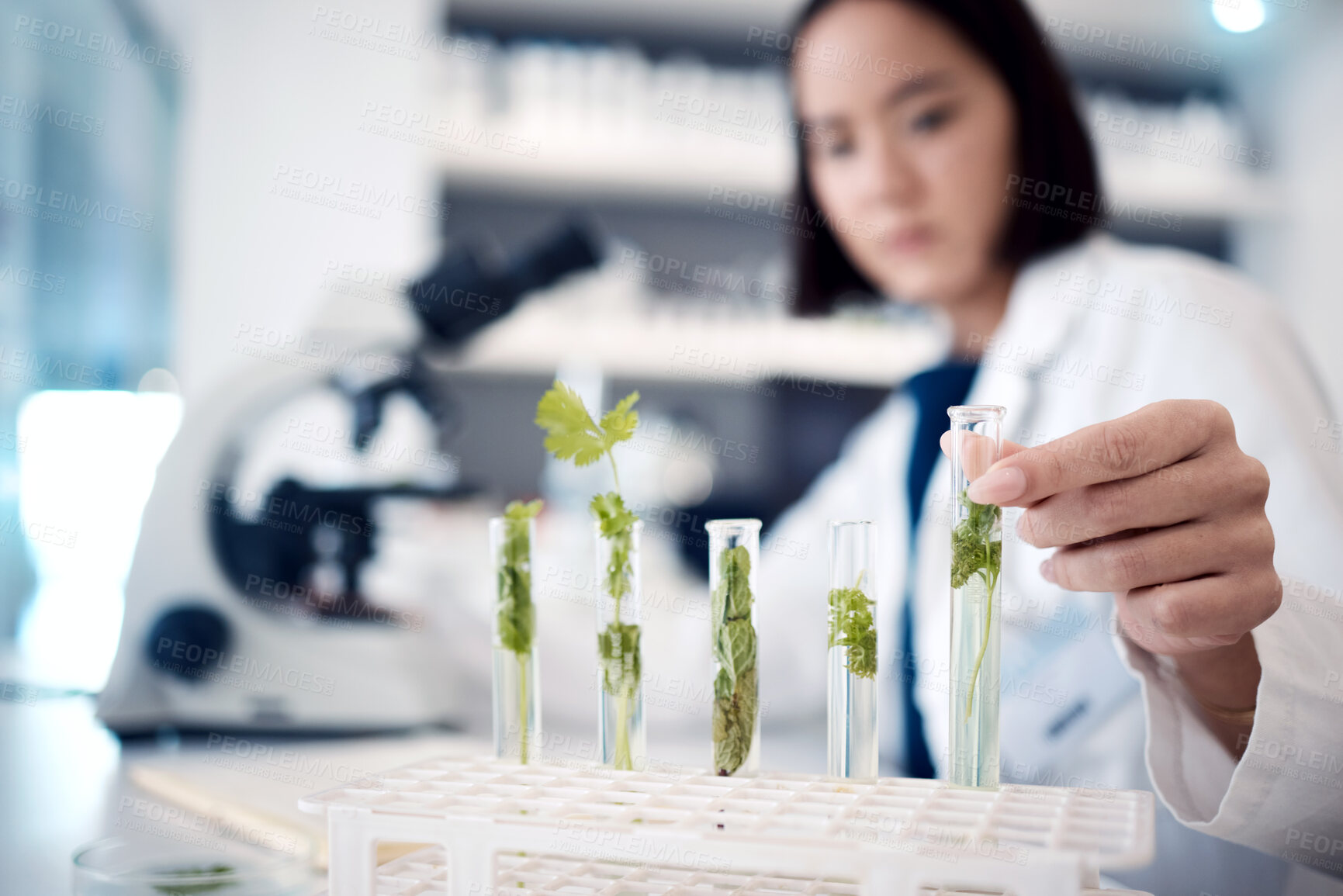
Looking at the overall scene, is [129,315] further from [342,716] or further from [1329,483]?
[1329,483]

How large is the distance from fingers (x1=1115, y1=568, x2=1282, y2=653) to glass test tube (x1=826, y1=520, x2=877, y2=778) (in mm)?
208

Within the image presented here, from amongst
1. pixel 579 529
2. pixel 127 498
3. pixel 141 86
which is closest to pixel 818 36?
pixel 579 529

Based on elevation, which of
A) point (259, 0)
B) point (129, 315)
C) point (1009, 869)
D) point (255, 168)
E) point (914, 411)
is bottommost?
point (1009, 869)

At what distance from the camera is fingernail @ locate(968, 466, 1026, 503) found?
0.55 metres

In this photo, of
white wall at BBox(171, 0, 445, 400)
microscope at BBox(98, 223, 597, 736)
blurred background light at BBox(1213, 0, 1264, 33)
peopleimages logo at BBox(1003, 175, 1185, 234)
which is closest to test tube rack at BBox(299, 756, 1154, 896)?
microscope at BBox(98, 223, 597, 736)

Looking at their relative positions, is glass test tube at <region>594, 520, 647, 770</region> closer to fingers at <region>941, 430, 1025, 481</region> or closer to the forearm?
fingers at <region>941, 430, 1025, 481</region>

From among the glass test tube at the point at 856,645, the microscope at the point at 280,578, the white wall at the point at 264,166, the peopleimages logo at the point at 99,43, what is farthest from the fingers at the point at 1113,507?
the peopleimages logo at the point at 99,43

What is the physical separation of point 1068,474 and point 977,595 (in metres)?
0.09

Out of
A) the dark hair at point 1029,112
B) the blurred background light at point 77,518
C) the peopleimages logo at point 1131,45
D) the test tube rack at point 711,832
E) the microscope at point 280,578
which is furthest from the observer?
the peopleimages logo at point 1131,45

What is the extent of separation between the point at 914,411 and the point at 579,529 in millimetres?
983

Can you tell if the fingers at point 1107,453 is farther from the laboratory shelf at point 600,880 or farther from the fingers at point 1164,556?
the laboratory shelf at point 600,880

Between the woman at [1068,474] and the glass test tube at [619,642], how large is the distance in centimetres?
25

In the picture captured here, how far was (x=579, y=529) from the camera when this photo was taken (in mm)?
2293

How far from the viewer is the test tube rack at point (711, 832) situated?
17.3 inches
